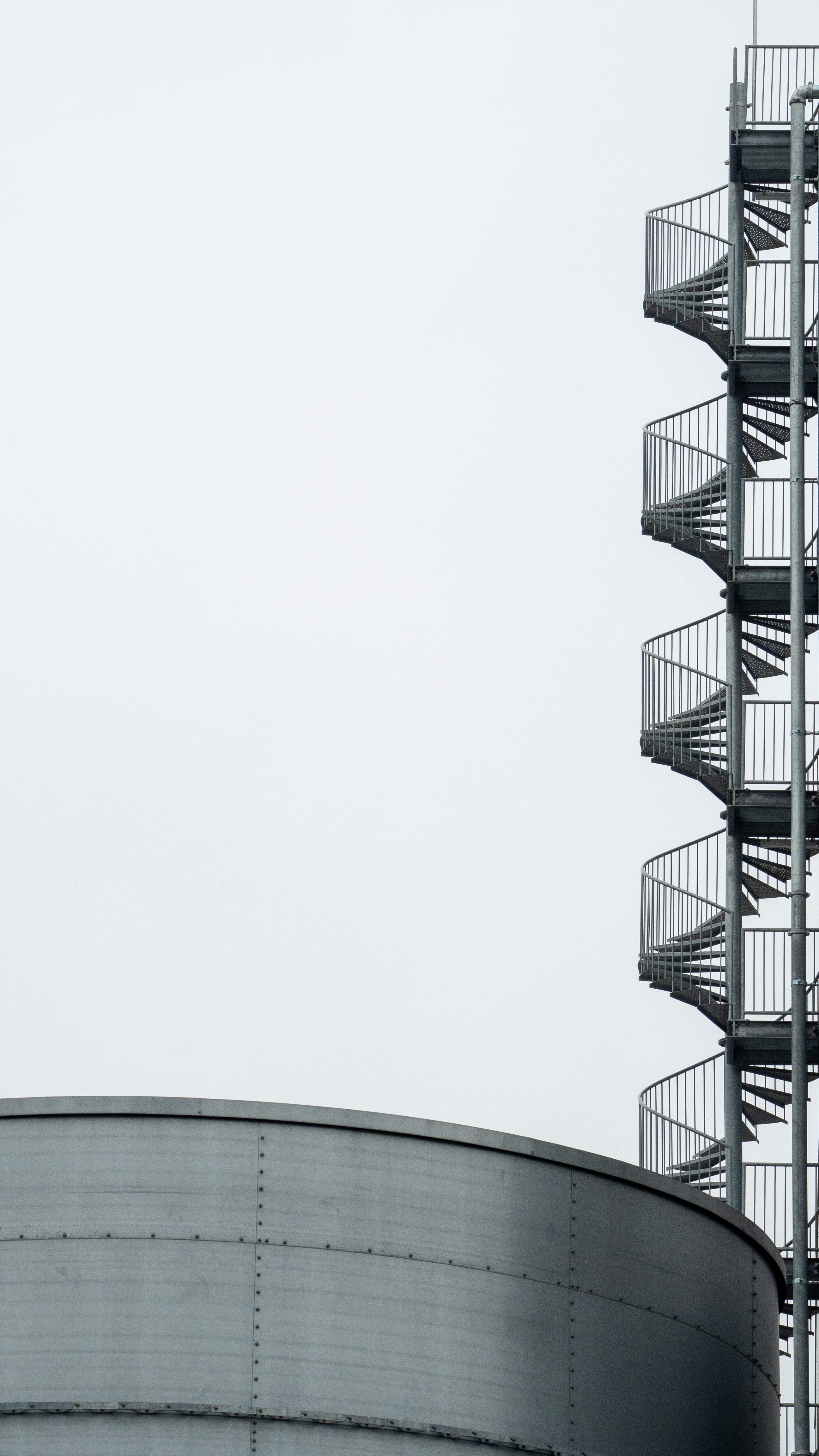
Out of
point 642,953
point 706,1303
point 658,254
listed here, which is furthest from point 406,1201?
point 658,254

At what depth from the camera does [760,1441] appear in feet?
72.6

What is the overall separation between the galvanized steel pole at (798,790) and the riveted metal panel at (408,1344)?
708 cm

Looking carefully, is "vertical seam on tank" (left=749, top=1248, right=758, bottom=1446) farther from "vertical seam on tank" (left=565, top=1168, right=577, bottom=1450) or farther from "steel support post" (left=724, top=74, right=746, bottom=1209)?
"steel support post" (left=724, top=74, right=746, bottom=1209)

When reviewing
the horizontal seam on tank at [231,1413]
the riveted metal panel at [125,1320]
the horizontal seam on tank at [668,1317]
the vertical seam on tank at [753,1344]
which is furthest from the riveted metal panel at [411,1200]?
the vertical seam on tank at [753,1344]

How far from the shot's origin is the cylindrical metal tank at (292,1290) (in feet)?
58.3

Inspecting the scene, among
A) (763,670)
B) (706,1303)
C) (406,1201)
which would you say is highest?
(763,670)

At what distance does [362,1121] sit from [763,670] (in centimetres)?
1779

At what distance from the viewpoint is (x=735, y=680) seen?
113 feet

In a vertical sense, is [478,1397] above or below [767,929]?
below

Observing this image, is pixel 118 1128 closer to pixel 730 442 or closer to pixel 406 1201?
pixel 406 1201

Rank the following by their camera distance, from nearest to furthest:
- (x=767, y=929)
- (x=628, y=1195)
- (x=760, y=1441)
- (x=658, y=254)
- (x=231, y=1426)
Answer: (x=231, y=1426) → (x=628, y=1195) → (x=760, y=1441) → (x=767, y=929) → (x=658, y=254)

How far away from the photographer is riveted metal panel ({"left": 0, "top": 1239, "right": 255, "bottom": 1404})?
698 inches

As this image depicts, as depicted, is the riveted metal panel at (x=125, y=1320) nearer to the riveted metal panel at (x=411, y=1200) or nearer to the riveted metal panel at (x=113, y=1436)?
the riveted metal panel at (x=113, y=1436)

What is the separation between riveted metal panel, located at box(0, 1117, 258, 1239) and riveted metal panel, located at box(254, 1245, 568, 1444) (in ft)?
1.86
